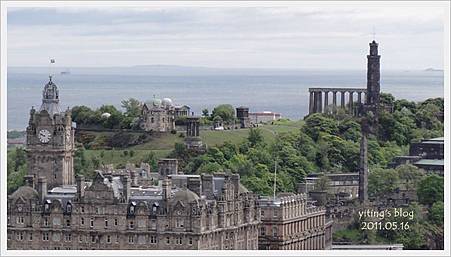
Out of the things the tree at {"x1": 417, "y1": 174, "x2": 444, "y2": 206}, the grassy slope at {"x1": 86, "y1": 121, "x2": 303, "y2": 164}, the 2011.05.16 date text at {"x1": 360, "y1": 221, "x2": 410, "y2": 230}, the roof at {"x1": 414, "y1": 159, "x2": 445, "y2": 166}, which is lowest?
the 2011.05.16 date text at {"x1": 360, "y1": 221, "x2": 410, "y2": 230}

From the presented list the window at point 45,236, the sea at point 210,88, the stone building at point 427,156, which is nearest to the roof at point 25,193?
the window at point 45,236

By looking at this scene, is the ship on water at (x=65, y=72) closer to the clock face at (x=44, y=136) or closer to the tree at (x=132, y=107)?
the clock face at (x=44, y=136)

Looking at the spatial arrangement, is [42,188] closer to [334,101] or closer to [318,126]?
[318,126]

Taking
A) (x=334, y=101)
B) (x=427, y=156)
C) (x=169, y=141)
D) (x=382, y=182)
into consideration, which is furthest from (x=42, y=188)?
(x=334, y=101)

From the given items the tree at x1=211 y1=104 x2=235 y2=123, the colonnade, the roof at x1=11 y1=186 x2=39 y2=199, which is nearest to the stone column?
the colonnade

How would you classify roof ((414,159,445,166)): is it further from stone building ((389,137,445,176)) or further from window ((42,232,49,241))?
window ((42,232,49,241))

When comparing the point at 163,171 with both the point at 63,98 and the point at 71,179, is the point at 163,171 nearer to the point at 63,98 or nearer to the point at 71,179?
the point at 71,179
